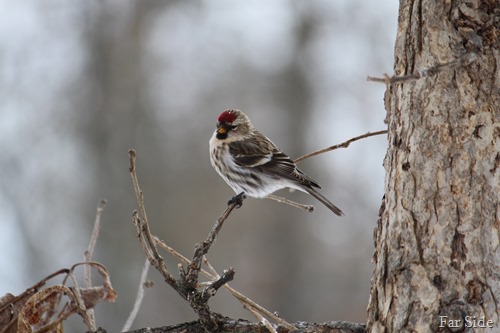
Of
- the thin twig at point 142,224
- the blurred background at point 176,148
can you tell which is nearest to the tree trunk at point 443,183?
the thin twig at point 142,224

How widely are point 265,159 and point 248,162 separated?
0.40ft

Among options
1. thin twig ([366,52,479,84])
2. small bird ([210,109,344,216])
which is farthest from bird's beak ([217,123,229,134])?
thin twig ([366,52,479,84])

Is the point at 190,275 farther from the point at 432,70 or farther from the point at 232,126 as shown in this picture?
the point at 232,126

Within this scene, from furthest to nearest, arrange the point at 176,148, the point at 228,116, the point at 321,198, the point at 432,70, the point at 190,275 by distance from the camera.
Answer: the point at 176,148 < the point at 228,116 < the point at 321,198 < the point at 190,275 < the point at 432,70

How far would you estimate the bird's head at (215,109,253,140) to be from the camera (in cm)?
461

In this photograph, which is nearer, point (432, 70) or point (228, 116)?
point (432, 70)

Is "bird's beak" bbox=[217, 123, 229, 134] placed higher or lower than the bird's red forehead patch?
lower

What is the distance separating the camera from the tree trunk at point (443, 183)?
210 cm

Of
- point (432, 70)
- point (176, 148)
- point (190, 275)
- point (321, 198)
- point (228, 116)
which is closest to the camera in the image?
point (432, 70)

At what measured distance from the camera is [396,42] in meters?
2.43

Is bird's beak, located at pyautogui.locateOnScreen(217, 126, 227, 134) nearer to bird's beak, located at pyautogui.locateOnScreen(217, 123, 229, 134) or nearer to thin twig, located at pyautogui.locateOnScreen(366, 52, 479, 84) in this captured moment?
bird's beak, located at pyautogui.locateOnScreen(217, 123, 229, 134)

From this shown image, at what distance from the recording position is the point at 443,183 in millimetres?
2211

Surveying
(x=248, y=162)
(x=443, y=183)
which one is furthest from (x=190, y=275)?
(x=248, y=162)

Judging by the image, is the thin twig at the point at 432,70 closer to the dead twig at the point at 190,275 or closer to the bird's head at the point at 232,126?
the dead twig at the point at 190,275
